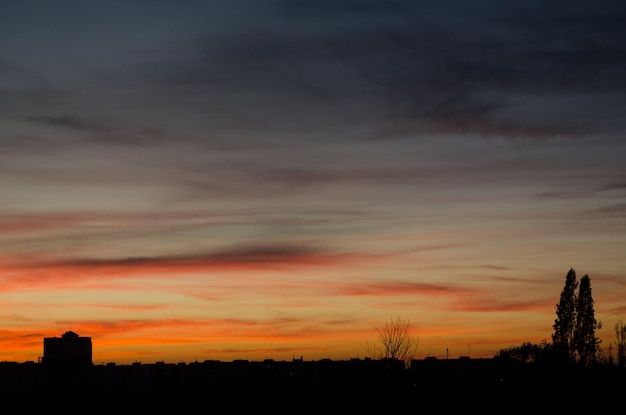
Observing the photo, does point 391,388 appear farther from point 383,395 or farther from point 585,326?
point 585,326

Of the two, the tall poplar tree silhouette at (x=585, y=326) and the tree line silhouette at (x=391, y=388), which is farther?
the tall poplar tree silhouette at (x=585, y=326)

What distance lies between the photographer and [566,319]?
366 ft

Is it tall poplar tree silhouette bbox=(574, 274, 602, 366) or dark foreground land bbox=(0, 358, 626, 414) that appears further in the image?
tall poplar tree silhouette bbox=(574, 274, 602, 366)

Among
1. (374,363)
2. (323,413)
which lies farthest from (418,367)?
(323,413)

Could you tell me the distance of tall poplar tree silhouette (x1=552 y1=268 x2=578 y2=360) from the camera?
110 m

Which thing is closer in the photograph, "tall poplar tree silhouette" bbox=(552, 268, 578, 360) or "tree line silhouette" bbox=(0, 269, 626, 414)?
"tree line silhouette" bbox=(0, 269, 626, 414)

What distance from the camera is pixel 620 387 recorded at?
7894cm

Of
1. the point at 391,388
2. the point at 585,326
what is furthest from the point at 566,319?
the point at 391,388

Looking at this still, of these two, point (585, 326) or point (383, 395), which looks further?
point (585, 326)

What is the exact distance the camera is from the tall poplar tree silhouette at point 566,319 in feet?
360

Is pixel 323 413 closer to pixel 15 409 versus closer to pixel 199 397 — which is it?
pixel 199 397

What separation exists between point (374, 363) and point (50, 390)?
4781cm

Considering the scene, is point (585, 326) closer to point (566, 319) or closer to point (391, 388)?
point (566, 319)

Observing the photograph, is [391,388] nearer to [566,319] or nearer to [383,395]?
[383,395]
